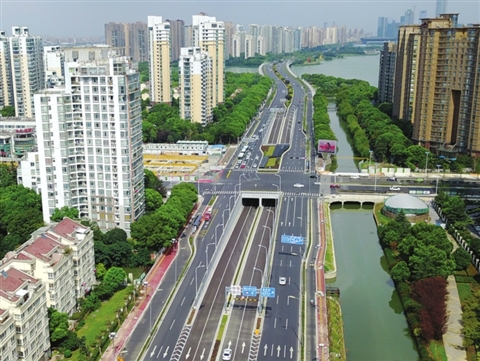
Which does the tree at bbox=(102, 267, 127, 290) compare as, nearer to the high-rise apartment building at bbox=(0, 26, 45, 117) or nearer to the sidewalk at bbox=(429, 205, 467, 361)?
the sidewalk at bbox=(429, 205, 467, 361)

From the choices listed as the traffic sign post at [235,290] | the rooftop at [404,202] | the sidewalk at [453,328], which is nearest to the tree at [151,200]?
the traffic sign post at [235,290]

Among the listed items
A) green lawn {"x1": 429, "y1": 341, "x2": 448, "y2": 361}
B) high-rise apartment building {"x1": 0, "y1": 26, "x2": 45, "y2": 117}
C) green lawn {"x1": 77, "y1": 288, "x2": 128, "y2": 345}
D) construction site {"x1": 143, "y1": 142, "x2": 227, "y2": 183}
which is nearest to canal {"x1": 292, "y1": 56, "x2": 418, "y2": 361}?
green lawn {"x1": 429, "y1": 341, "x2": 448, "y2": 361}

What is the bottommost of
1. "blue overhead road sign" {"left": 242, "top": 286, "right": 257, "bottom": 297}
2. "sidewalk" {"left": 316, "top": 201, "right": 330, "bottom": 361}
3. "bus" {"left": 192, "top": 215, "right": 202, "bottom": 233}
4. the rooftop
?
"sidewalk" {"left": 316, "top": 201, "right": 330, "bottom": 361}

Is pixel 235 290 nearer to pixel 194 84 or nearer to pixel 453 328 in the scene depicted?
pixel 453 328

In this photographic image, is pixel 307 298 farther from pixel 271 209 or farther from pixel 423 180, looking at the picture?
pixel 423 180

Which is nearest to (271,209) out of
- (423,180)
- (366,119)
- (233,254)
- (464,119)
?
(233,254)
